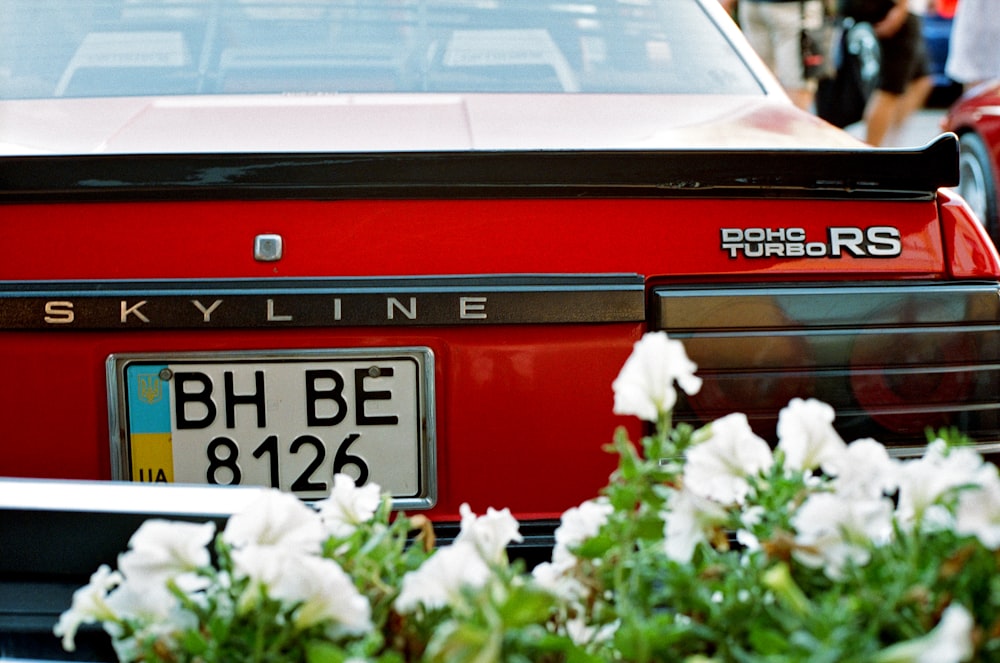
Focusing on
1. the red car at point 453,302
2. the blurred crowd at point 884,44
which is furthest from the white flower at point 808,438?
the blurred crowd at point 884,44

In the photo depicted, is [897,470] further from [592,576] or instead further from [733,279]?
[733,279]

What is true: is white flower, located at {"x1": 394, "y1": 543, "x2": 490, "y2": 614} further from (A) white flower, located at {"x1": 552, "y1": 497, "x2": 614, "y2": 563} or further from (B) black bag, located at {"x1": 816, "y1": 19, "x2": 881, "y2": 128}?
(B) black bag, located at {"x1": 816, "y1": 19, "x2": 881, "y2": 128}

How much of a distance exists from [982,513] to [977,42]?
23.0 ft

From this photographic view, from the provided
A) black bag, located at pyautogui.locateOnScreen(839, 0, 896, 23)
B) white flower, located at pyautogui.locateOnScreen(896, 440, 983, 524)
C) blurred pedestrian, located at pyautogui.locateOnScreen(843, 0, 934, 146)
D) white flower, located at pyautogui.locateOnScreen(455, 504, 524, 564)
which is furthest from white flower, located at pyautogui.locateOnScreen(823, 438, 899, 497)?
black bag, located at pyautogui.locateOnScreen(839, 0, 896, 23)

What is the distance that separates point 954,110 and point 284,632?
18.5ft

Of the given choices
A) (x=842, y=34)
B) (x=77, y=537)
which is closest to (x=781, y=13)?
(x=842, y=34)

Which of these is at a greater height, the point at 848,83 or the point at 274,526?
the point at 848,83

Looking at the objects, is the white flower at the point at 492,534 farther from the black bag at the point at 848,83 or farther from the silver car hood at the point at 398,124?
the black bag at the point at 848,83

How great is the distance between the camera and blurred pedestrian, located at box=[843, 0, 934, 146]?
7438mm

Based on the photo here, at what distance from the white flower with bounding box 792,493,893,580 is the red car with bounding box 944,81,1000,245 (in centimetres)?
466

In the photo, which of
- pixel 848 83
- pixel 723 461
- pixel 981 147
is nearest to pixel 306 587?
pixel 723 461

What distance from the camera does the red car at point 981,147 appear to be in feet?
17.7

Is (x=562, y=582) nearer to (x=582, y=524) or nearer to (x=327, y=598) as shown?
(x=582, y=524)

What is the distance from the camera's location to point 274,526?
42.6 inches
